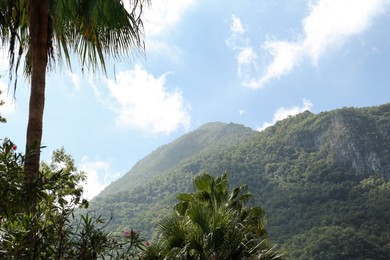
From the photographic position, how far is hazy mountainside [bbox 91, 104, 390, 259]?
82.9 m

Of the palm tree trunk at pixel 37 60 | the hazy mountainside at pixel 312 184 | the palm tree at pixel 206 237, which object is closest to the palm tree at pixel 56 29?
the palm tree trunk at pixel 37 60

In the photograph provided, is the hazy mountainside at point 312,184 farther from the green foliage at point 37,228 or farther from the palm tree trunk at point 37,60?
the green foliage at point 37,228

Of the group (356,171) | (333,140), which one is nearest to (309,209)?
(356,171)

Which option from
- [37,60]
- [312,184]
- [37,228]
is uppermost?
[312,184]

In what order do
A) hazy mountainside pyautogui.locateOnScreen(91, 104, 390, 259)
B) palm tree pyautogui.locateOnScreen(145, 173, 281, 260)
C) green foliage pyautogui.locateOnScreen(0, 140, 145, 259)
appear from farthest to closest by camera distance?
hazy mountainside pyautogui.locateOnScreen(91, 104, 390, 259)
palm tree pyautogui.locateOnScreen(145, 173, 281, 260)
green foliage pyautogui.locateOnScreen(0, 140, 145, 259)

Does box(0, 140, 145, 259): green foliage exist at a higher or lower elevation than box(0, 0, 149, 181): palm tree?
lower

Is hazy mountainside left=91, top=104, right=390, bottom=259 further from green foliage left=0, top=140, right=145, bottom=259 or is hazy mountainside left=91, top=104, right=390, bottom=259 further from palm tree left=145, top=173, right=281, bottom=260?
green foliage left=0, top=140, right=145, bottom=259

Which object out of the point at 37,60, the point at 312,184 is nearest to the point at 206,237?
the point at 37,60

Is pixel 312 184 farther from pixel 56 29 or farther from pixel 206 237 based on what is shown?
pixel 56 29

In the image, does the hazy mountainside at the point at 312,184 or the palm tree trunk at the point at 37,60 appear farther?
the hazy mountainside at the point at 312,184

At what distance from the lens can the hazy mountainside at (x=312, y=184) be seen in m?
82.9

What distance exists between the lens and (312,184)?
12938cm

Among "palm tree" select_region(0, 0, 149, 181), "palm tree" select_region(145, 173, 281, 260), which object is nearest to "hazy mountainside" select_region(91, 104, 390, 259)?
"palm tree" select_region(145, 173, 281, 260)

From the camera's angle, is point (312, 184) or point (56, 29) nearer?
point (56, 29)
